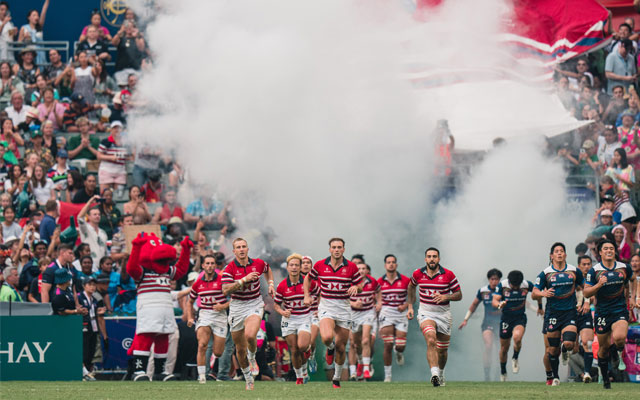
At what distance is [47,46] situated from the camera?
23469 mm

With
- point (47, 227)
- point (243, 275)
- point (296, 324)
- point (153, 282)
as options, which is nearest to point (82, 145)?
point (47, 227)

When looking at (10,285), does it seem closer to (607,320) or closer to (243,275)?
(243,275)

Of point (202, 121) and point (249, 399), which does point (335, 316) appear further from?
point (202, 121)

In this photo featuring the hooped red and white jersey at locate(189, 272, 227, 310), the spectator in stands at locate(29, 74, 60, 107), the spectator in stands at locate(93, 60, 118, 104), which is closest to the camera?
the hooped red and white jersey at locate(189, 272, 227, 310)

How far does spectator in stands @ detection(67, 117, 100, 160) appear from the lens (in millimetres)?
20250

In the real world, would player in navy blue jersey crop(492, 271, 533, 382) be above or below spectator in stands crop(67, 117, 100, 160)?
below

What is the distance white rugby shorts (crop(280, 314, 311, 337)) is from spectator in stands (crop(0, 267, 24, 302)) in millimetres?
4347

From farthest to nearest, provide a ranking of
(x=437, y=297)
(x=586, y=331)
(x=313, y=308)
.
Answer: (x=313, y=308) < (x=586, y=331) < (x=437, y=297)

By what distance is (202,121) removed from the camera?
21.0 meters

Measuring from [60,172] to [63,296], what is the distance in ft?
14.5

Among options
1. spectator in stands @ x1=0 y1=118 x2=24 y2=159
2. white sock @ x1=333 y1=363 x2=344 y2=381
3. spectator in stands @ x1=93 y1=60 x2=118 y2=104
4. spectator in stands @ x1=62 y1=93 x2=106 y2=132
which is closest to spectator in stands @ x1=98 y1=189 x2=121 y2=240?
spectator in stands @ x1=0 y1=118 x2=24 y2=159

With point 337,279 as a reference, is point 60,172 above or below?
above

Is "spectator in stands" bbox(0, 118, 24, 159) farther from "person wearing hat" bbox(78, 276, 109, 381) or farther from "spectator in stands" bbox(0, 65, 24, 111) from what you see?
"person wearing hat" bbox(78, 276, 109, 381)

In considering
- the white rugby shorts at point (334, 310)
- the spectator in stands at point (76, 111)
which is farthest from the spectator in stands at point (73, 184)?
the white rugby shorts at point (334, 310)
